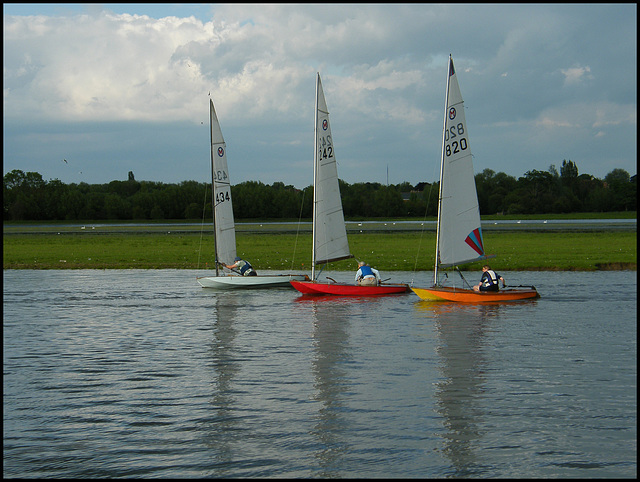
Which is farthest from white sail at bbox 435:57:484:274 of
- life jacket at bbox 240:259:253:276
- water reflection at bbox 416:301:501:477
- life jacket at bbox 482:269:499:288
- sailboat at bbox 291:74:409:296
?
life jacket at bbox 240:259:253:276

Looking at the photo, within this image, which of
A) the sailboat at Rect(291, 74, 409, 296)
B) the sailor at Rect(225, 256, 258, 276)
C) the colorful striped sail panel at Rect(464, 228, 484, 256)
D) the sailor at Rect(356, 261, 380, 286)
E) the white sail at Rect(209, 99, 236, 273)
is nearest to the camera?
the colorful striped sail panel at Rect(464, 228, 484, 256)

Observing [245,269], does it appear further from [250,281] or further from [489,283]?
[489,283]

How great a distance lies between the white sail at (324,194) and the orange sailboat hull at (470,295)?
743 centimetres

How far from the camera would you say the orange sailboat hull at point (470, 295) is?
3812 centimetres

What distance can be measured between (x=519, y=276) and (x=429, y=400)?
35269 millimetres

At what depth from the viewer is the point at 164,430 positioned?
17.0 m

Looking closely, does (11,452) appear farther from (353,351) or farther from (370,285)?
(370,285)

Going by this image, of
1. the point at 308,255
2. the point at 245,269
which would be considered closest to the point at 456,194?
the point at 245,269

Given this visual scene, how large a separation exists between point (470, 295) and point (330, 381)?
18.3 meters

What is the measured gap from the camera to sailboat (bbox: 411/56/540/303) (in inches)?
1555

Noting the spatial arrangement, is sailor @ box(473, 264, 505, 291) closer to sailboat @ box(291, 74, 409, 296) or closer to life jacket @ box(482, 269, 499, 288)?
life jacket @ box(482, 269, 499, 288)

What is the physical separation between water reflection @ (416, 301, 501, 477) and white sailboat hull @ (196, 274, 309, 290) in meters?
10.9

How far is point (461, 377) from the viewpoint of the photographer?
2197cm

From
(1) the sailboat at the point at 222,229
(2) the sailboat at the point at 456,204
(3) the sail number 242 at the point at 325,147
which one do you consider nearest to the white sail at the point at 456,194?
(2) the sailboat at the point at 456,204
